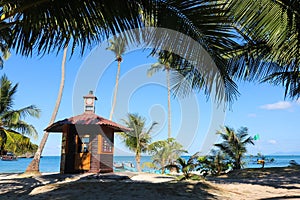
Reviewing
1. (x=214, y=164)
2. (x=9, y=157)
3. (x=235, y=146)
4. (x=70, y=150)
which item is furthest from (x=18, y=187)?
(x=9, y=157)

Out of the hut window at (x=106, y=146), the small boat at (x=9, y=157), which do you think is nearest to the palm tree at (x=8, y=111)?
the hut window at (x=106, y=146)

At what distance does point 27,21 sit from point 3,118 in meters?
17.2

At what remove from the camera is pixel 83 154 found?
13367mm

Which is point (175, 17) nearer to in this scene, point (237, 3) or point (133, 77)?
point (237, 3)

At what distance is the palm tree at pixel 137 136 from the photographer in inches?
872

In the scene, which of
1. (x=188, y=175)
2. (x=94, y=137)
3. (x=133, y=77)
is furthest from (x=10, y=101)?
(x=133, y=77)

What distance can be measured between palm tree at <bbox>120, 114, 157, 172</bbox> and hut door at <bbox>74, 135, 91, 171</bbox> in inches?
346

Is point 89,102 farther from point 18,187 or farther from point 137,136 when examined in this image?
point 137,136

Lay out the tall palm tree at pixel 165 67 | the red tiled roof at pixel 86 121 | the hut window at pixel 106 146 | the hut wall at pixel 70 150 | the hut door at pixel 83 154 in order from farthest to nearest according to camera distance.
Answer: the hut window at pixel 106 146, the hut door at pixel 83 154, the hut wall at pixel 70 150, the red tiled roof at pixel 86 121, the tall palm tree at pixel 165 67

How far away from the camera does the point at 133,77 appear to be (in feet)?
18.5

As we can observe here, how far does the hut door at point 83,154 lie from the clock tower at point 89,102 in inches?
64.1

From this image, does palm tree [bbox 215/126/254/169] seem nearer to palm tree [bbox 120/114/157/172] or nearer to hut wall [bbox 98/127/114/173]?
hut wall [bbox 98/127/114/173]

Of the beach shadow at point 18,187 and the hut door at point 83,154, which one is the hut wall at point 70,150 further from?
the beach shadow at point 18,187

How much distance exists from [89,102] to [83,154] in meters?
2.75
